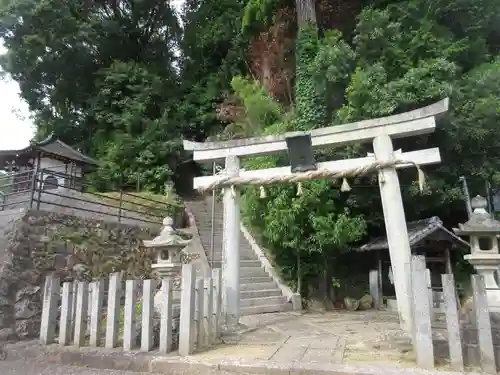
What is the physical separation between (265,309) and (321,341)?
3.61m

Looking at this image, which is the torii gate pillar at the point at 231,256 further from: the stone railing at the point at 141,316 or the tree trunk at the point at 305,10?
the tree trunk at the point at 305,10

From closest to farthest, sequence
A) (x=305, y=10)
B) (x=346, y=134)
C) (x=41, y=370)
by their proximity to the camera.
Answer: (x=41, y=370) < (x=346, y=134) < (x=305, y=10)

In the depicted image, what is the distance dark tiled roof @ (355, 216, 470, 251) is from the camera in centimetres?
938

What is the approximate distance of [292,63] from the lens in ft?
50.4

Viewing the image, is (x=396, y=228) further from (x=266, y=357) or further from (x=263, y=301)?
(x=263, y=301)

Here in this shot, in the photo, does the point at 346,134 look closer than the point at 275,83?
Yes

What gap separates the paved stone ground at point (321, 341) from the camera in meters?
4.78

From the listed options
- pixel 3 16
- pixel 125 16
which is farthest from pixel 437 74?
pixel 125 16

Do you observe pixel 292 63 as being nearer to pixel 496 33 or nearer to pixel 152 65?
pixel 496 33

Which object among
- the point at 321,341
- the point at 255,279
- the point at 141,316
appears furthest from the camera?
the point at 255,279

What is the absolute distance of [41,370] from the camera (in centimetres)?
478

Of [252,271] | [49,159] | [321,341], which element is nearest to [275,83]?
[252,271]

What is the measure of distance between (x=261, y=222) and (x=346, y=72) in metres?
5.03

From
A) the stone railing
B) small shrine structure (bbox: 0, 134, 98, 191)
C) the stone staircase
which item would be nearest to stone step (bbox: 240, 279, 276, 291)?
the stone staircase
